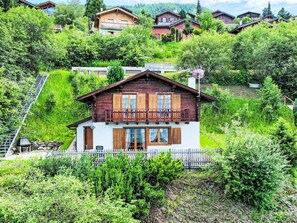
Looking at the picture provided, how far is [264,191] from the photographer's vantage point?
15.1 meters

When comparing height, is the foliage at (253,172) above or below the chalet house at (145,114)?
below

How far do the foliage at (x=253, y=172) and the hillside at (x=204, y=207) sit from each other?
20.2 inches

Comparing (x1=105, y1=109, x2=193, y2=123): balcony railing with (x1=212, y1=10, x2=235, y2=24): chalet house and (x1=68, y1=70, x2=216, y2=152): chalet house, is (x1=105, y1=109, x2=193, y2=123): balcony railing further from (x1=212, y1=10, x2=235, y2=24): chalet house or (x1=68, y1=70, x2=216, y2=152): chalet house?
(x1=212, y1=10, x2=235, y2=24): chalet house

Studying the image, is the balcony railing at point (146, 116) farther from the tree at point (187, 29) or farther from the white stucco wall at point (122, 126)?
the tree at point (187, 29)

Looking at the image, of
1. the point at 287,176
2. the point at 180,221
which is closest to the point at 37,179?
the point at 180,221

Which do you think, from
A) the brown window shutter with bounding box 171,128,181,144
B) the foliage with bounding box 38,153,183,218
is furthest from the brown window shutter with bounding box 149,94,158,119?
the foliage with bounding box 38,153,183,218

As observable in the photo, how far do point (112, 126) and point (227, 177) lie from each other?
8.39 metres

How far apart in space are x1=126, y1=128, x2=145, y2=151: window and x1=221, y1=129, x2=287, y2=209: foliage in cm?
655

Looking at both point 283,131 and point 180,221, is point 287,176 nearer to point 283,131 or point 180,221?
point 283,131

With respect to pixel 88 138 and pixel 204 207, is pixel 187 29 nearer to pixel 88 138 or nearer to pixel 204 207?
pixel 88 138

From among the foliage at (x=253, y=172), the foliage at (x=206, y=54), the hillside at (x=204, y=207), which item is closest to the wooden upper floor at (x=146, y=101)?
the hillside at (x=204, y=207)

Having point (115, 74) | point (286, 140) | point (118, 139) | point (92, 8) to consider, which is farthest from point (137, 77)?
point (92, 8)

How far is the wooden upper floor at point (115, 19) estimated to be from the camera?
168 ft

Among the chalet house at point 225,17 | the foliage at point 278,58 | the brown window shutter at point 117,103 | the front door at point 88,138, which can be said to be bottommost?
the front door at point 88,138
